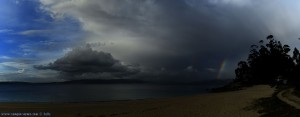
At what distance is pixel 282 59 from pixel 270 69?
4.75 meters

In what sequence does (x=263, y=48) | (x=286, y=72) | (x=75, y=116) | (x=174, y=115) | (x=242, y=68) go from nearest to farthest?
(x=174, y=115) → (x=75, y=116) → (x=286, y=72) → (x=263, y=48) → (x=242, y=68)

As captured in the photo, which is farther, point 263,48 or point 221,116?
point 263,48

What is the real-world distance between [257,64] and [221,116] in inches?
3440

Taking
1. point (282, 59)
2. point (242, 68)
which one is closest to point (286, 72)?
point (282, 59)

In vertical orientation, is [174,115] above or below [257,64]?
below

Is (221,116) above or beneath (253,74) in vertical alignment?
beneath

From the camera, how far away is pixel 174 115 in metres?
27.8

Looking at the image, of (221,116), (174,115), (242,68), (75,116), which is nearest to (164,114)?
(174,115)

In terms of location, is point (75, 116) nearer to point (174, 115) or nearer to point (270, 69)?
point (174, 115)

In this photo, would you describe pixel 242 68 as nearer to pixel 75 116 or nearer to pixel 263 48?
pixel 263 48

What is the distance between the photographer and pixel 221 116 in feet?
84.6

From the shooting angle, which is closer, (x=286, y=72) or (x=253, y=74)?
(x=286, y=72)

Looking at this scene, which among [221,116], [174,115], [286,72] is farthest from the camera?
[286,72]

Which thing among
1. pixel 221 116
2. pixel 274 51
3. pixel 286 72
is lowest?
pixel 221 116
